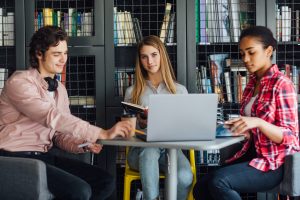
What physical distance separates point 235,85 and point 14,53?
161 centimetres

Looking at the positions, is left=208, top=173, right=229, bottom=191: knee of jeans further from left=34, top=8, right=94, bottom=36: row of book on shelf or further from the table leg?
left=34, top=8, right=94, bottom=36: row of book on shelf

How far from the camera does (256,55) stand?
9.30 feet

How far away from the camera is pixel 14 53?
3779 mm

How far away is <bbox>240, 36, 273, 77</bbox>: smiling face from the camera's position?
112 inches

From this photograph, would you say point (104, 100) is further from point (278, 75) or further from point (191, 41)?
point (278, 75)

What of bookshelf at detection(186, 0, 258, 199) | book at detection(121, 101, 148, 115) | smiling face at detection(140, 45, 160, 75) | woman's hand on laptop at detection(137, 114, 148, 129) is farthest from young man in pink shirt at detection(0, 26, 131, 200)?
bookshelf at detection(186, 0, 258, 199)

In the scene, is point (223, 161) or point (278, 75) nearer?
point (278, 75)

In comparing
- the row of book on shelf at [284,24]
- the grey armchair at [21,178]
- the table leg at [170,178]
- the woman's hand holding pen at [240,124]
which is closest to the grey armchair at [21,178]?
the grey armchair at [21,178]

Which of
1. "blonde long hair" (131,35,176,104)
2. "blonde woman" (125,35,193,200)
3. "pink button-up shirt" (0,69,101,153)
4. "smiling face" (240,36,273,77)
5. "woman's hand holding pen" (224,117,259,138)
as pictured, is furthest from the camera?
"blonde long hair" (131,35,176,104)

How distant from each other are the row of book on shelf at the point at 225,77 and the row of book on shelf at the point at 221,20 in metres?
0.15

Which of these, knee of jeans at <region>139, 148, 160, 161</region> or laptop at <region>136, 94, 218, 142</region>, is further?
knee of jeans at <region>139, 148, 160, 161</region>

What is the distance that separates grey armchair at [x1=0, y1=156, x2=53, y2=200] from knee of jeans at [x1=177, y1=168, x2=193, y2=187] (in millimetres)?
1045

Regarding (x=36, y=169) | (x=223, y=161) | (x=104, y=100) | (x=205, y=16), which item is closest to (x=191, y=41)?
(x=205, y=16)

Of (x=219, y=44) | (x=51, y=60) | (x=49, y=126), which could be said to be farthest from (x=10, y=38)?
(x=219, y=44)
